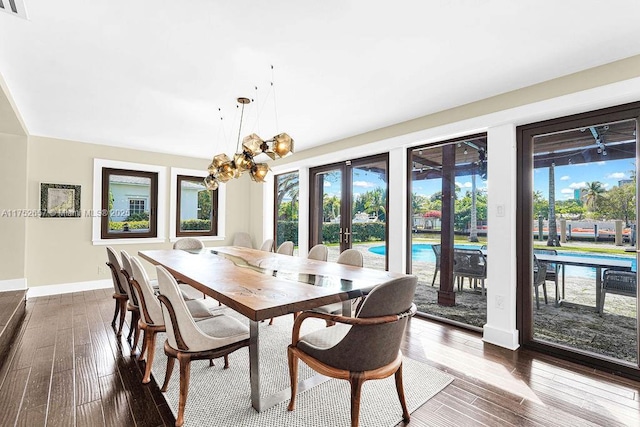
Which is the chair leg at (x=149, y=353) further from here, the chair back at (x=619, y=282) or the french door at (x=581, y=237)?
the chair back at (x=619, y=282)

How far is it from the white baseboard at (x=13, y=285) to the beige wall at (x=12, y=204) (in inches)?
1.8

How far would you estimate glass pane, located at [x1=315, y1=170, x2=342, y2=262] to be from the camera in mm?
5203

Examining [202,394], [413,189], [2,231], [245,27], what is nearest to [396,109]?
[413,189]

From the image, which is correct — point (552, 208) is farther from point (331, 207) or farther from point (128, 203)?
point (128, 203)

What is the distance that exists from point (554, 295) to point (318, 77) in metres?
3.13

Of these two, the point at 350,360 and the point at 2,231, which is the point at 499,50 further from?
the point at 2,231

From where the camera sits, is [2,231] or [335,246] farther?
[335,246]

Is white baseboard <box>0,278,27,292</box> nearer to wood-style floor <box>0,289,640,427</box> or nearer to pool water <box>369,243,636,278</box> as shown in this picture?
wood-style floor <box>0,289,640,427</box>

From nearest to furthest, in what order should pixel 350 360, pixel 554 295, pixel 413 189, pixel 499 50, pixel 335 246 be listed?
pixel 350 360, pixel 499 50, pixel 554 295, pixel 413 189, pixel 335 246

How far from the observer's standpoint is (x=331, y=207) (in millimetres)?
5355

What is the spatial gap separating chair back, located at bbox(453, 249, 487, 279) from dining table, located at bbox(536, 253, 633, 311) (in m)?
0.59

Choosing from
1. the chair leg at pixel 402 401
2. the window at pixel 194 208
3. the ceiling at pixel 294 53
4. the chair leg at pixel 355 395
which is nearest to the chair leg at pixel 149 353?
the chair leg at pixel 355 395

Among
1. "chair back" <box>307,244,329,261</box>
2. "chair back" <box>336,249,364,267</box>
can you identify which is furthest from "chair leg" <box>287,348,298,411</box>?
"chair back" <box>307,244,329,261</box>

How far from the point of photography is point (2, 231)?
4375mm
